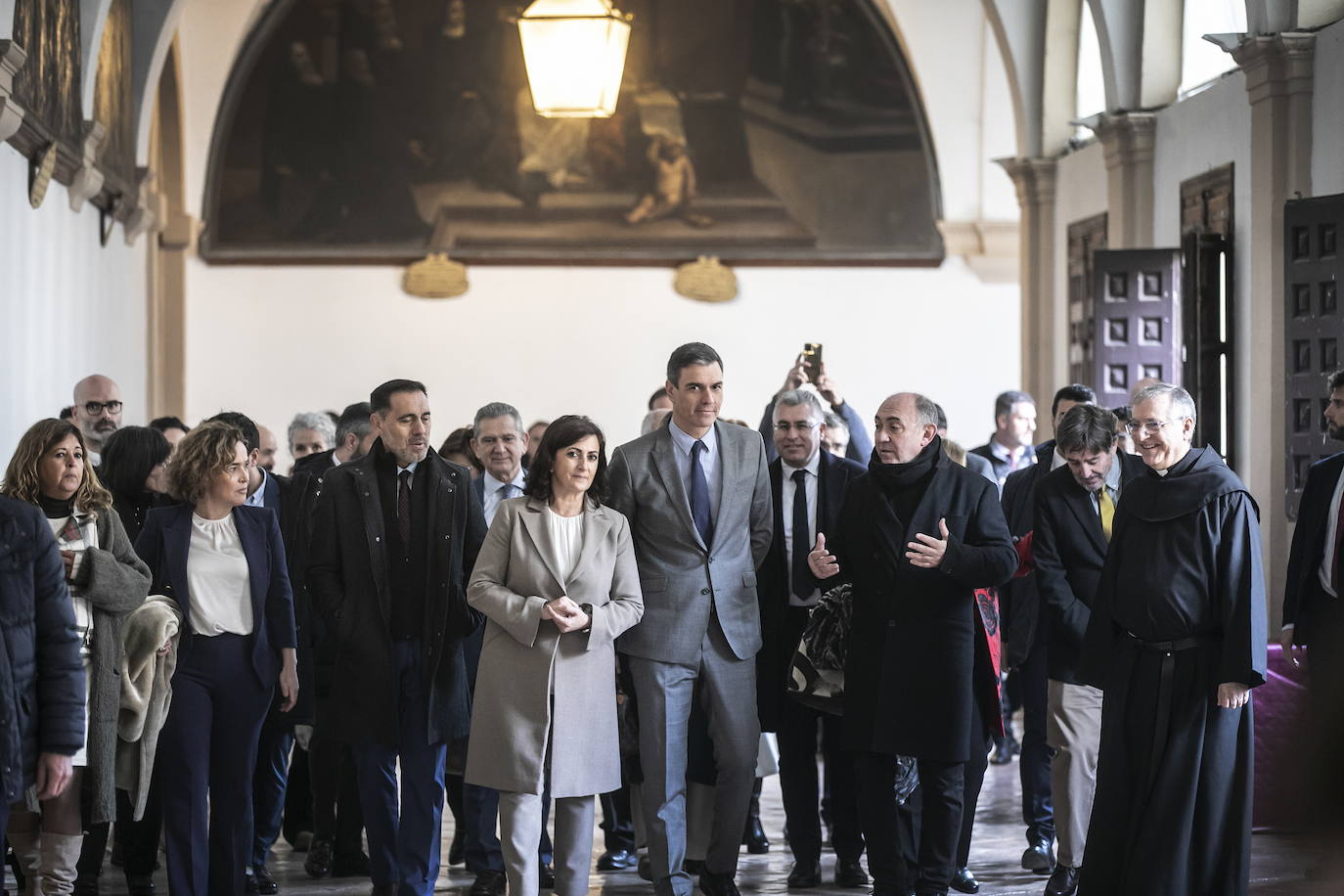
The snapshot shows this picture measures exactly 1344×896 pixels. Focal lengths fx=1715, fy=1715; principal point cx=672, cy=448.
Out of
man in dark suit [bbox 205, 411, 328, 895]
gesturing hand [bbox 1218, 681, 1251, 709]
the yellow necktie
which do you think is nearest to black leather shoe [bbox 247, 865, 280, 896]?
man in dark suit [bbox 205, 411, 328, 895]

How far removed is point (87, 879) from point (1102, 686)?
12.8ft

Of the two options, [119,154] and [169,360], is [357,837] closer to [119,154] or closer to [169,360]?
[119,154]

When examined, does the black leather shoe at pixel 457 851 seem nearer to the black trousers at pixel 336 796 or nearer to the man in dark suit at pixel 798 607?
the black trousers at pixel 336 796

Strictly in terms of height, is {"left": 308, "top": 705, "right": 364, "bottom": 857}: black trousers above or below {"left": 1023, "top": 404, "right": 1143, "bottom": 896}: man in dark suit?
below

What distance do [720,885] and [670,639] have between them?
990 millimetres

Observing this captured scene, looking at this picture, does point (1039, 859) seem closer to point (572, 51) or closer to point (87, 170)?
point (572, 51)

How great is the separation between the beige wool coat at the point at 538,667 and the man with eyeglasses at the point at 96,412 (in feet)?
11.5

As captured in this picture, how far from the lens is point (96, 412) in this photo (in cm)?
863

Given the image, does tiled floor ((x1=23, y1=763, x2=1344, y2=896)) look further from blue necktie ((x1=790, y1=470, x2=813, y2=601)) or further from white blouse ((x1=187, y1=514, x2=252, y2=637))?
white blouse ((x1=187, y1=514, x2=252, y2=637))

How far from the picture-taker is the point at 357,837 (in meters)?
7.06

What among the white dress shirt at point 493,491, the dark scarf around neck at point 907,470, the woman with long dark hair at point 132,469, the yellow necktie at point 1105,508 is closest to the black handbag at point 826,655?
the dark scarf around neck at point 907,470

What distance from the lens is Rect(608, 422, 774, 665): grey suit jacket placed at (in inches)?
243

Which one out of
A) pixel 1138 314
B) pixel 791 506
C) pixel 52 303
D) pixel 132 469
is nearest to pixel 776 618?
pixel 791 506

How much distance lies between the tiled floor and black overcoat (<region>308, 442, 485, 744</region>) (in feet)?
3.39
